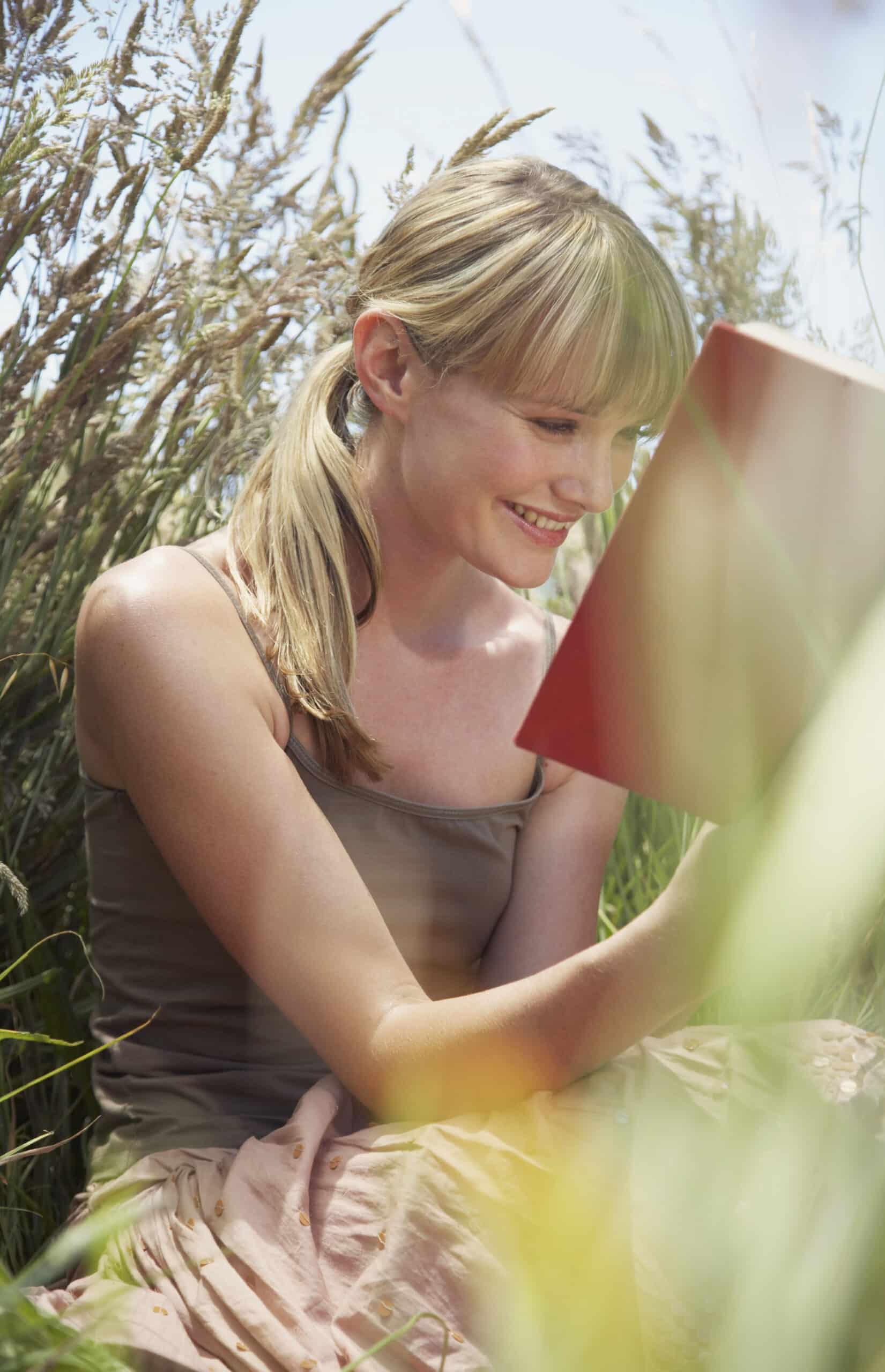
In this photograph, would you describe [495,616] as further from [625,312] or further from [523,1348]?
[523,1348]

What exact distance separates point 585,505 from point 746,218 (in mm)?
397

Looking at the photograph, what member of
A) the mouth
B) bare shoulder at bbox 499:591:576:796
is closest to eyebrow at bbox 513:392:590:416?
the mouth

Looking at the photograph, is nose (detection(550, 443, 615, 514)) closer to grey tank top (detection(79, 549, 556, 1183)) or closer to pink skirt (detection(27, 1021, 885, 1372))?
grey tank top (detection(79, 549, 556, 1183))

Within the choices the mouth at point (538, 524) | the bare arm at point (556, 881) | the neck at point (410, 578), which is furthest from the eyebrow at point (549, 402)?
the bare arm at point (556, 881)

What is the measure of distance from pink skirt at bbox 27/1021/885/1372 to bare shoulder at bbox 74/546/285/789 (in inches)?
17.0

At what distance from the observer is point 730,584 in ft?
2.23

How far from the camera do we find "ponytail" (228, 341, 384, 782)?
1.34 m

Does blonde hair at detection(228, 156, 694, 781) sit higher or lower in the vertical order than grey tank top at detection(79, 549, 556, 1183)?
higher

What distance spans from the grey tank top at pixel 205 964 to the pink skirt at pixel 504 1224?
0.54ft

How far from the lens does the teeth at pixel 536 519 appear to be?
4.68 ft

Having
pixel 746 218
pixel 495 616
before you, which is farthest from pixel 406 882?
pixel 746 218

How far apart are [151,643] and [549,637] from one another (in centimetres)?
66

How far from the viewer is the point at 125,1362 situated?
2.81 ft

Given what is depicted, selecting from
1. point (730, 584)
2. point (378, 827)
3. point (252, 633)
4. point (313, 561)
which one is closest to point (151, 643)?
point (252, 633)
